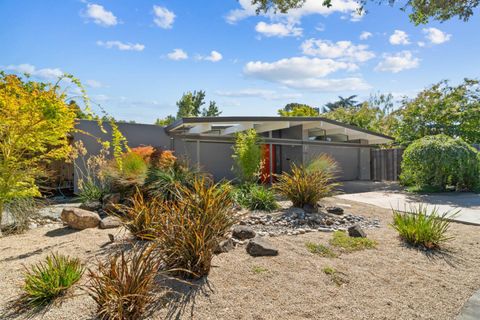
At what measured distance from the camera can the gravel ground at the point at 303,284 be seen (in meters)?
2.65

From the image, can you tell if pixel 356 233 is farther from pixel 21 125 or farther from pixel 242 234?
pixel 21 125

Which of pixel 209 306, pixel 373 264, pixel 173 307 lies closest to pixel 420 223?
pixel 373 264

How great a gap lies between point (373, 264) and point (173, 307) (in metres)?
2.66

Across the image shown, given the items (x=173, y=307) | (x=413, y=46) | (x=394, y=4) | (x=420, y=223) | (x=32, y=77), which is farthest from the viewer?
(x=413, y=46)

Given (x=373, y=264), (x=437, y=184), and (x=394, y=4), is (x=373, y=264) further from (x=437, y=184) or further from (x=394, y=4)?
(x=437, y=184)

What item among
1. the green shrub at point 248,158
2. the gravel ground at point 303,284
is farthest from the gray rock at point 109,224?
the green shrub at point 248,158

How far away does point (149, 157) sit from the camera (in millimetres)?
8195

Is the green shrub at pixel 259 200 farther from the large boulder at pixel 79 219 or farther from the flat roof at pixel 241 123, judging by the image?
the large boulder at pixel 79 219

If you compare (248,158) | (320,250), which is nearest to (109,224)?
(320,250)

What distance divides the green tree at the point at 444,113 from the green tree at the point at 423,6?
1144cm

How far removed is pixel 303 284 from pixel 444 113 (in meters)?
16.5

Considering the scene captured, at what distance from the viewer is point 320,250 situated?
4.17 meters

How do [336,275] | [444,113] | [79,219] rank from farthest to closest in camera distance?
1. [444,113]
2. [79,219]
3. [336,275]

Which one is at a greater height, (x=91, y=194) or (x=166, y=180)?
(x=166, y=180)
